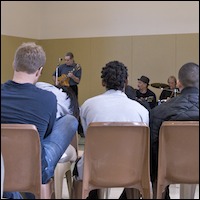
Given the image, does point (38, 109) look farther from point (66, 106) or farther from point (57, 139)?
point (66, 106)

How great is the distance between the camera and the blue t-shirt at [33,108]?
1.30m

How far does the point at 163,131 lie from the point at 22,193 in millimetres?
629

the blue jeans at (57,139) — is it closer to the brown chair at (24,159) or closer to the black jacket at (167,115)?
the brown chair at (24,159)

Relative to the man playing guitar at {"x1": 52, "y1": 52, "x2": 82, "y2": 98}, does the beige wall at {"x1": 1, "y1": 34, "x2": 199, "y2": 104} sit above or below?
above

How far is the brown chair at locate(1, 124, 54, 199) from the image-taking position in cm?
128

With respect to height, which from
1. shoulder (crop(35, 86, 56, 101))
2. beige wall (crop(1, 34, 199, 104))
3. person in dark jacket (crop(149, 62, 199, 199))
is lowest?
person in dark jacket (crop(149, 62, 199, 199))

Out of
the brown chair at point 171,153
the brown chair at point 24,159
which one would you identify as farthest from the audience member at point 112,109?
the brown chair at point 24,159

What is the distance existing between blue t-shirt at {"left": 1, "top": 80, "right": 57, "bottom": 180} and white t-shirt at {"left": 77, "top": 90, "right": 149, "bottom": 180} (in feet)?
1.26

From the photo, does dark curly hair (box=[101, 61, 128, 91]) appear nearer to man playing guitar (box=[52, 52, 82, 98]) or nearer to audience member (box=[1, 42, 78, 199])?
audience member (box=[1, 42, 78, 199])

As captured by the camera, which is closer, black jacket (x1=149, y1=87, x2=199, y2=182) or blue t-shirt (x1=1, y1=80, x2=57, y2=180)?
blue t-shirt (x1=1, y1=80, x2=57, y2=180)

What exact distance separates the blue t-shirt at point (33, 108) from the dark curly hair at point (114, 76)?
57 cm

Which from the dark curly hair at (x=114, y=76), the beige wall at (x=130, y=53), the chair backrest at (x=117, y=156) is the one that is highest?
the beige wall at (x=130, y=53)

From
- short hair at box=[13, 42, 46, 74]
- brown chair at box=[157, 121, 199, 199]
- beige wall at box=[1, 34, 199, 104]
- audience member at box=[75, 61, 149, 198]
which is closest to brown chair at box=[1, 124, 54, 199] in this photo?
short hair at box=[13, 42, 46, 74]

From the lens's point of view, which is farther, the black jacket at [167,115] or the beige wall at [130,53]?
the beige wall at [130,53]
